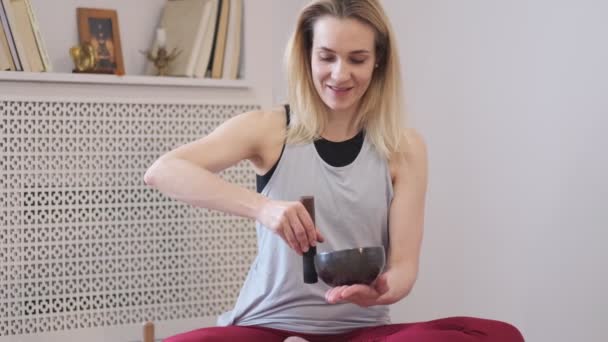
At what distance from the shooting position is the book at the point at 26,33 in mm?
2746

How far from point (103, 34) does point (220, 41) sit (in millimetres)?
429

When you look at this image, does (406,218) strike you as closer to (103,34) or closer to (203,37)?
(203,37)

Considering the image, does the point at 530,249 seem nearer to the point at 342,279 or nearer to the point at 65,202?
the point at 342,279

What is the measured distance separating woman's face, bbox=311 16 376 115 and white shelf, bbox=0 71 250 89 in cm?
124

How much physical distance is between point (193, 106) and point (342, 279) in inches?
63.8

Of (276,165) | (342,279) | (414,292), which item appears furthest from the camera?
(414,292)

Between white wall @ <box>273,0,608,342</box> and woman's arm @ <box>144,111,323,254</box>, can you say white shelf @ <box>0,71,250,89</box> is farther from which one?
woman's arm @ <box>144,111,323,254</box>

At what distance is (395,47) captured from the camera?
1.89 metres

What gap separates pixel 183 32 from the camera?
123 inches

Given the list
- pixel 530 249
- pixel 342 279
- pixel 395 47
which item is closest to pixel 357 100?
pixel 395 47

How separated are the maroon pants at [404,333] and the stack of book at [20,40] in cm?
143

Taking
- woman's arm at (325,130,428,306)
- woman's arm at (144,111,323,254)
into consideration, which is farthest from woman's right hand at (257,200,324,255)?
woman's arm at (325,130,428,306)

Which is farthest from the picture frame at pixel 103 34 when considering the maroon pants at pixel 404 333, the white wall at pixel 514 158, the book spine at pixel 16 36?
the maroon pants at pixel 404 333

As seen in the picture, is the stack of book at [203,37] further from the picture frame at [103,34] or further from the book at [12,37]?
the book at [12,37]
